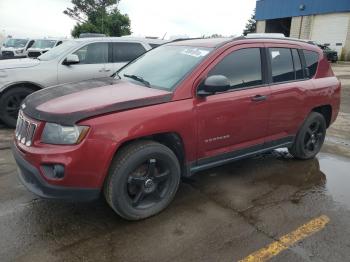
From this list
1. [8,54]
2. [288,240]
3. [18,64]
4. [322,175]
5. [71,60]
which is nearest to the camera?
[288,240]

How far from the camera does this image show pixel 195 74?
386cm

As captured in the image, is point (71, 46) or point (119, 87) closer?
point (119, 87)

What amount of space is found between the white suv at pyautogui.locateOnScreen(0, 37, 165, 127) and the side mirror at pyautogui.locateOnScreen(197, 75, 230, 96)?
4.39m

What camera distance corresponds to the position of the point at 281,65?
15.6ft

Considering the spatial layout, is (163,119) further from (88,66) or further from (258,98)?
(88,66)

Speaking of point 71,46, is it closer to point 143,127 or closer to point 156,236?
point 143,127

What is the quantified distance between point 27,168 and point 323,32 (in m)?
37.0

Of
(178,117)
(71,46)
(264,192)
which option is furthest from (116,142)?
(71,46)

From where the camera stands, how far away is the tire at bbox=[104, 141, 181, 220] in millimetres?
3340

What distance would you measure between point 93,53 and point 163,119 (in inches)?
196

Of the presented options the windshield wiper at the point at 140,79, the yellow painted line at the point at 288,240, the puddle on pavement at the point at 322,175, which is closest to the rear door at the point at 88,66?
the windshield wiper at the point at 140,79

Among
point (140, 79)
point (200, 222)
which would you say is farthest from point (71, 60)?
point (200, 222)

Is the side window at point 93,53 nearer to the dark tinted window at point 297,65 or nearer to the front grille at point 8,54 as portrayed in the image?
the dark tinted window at point 297,65

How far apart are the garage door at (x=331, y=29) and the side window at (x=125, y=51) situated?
30.2 metres
